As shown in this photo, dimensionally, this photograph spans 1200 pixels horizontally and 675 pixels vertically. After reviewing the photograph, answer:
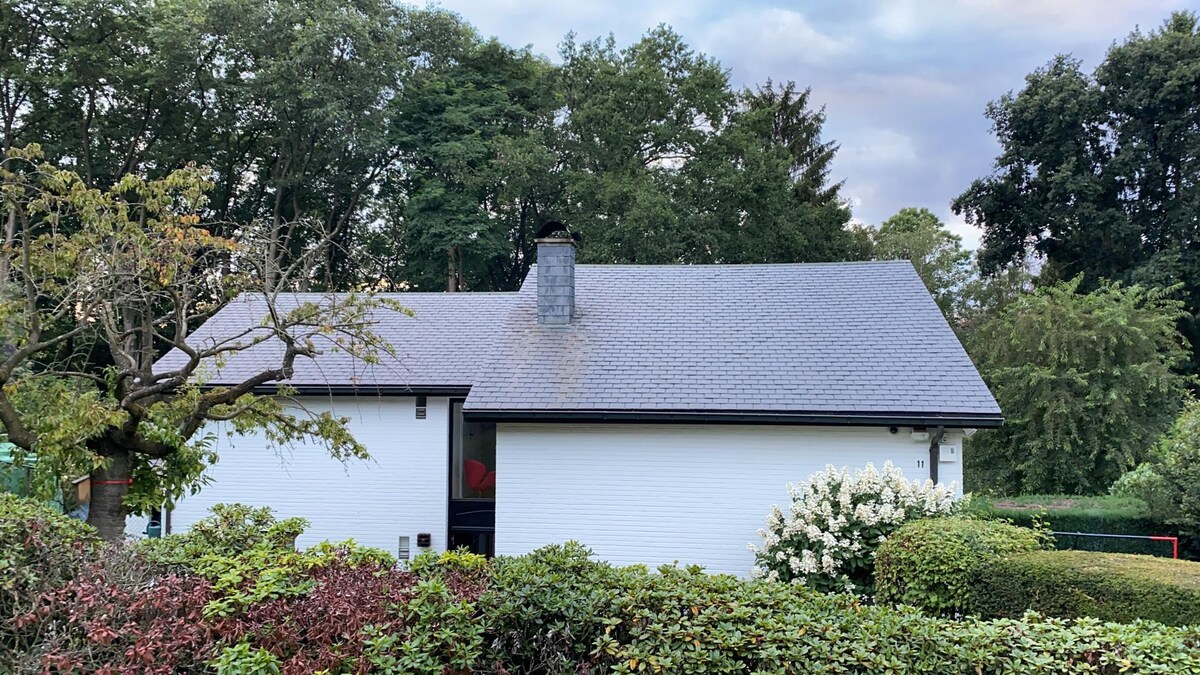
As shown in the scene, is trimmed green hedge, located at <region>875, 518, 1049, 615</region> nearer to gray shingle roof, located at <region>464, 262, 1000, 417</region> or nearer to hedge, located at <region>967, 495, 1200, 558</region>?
gray shingle roof, located at <region>464, 262, 1000, 417</region>

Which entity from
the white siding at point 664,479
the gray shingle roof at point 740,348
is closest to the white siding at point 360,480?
A: the gray shingle roof at point 740,348

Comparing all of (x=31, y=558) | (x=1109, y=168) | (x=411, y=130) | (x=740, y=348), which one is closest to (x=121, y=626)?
(x=31, y=558)

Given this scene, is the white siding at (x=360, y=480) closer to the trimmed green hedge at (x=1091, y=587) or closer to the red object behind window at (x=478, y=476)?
the red object behind window at (x=478, y=476)

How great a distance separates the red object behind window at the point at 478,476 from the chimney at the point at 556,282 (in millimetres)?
2461

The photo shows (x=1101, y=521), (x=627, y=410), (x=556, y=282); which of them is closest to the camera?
(x=627, y=410)

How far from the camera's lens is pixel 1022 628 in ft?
11.2

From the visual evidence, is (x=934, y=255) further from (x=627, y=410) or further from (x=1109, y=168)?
(x=627, y=410)

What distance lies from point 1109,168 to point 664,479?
837 inches

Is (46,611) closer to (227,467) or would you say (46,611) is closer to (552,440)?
(552,440)

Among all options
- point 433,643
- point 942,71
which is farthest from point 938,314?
point 433,643

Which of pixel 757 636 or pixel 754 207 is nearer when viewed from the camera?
pixel 757 636

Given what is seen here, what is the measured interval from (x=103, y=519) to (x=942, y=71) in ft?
48.6

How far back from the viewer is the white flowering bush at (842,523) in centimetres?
749

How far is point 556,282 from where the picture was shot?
1124 cm
